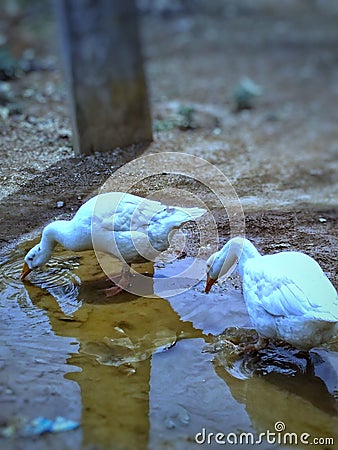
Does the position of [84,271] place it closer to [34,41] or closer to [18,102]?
[18,102]

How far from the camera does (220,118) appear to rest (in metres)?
7.91

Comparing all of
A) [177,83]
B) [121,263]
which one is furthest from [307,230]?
[177,83]

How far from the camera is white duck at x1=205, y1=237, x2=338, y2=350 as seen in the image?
307 centimetres

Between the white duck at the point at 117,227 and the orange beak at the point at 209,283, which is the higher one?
the white duck at the point at 117,227

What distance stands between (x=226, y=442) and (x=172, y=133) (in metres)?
3.58

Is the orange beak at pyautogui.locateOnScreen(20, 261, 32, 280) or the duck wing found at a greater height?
the duck wing

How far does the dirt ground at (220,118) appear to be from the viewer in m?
3.82

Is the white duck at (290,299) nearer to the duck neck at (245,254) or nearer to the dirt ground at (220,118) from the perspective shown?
the duck neck at (245,254)

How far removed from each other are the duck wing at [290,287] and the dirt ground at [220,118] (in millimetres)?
710

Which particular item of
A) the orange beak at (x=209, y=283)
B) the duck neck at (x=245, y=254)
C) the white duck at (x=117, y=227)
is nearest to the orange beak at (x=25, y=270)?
the white duck at (x=117, y=227)

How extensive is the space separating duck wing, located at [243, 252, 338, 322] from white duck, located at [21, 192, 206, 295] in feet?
1.64

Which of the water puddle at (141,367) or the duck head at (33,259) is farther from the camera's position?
the duck head at (33,259)

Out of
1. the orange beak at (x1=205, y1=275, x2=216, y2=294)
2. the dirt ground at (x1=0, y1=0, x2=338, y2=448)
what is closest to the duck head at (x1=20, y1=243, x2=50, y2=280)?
the dirt ground at (x1=0, y1=0, x2=338, y2=448)

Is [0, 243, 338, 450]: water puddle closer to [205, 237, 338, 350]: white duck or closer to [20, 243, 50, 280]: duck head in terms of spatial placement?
[20, 243, 50, 280]: duck head
